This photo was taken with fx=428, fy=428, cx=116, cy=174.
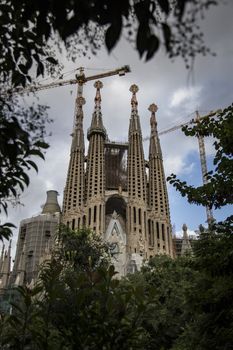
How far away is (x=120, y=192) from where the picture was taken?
239 feet

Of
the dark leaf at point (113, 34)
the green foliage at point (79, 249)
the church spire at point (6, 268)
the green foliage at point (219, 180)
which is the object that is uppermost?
the church spire at point (6, 268)

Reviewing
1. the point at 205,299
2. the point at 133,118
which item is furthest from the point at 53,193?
the point at 205,299

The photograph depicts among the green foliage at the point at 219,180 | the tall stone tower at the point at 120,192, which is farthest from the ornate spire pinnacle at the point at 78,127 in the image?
the green foliage at the point at 219,180

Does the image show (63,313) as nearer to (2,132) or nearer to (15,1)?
(2,132)

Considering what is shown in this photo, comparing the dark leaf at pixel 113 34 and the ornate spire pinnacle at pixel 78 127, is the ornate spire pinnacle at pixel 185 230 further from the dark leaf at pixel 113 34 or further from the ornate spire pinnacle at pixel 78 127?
the dark leaf at pixel 113 34

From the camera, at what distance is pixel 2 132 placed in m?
3.29

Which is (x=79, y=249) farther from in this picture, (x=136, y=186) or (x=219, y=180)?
(x=136, y=186)

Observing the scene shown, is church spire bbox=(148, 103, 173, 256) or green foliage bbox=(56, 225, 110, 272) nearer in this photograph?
green foliage bbox=(56, 225, 110, 272)

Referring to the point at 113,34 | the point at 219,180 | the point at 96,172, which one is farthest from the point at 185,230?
the point at 113,34

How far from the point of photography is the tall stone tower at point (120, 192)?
66.1m

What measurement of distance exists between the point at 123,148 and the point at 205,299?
74.5 metres

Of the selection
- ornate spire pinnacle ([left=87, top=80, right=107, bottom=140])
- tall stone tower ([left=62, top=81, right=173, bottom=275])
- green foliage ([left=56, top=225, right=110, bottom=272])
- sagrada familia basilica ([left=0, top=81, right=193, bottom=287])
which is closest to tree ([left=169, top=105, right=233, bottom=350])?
green foliage ([left=56, top=225, right=110, bottom=272])

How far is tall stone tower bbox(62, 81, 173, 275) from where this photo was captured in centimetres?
6606

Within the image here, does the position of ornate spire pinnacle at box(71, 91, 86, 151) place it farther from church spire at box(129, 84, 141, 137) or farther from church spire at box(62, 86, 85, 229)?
church spire at box(129, 84, 141, 137)
